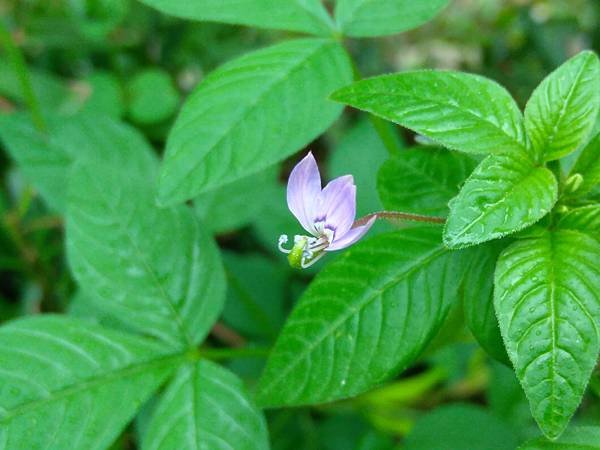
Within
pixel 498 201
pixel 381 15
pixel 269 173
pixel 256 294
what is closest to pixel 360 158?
pixel 269 173

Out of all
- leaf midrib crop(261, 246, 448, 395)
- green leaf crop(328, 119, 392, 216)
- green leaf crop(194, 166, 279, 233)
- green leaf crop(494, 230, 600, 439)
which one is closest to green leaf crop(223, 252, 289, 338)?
green leaf crop(194, 166, 279, 233)

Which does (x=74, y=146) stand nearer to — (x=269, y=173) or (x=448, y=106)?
(x=269, y=173)

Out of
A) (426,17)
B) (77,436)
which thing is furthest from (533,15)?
(77,436)

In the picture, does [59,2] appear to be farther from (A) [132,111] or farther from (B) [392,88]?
(B) [392,88]

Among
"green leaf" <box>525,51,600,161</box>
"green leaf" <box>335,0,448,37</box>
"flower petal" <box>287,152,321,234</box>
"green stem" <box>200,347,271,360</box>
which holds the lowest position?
"green stem" <box>200,347,271,360</box>

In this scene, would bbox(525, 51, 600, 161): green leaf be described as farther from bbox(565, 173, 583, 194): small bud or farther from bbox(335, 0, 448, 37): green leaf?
bbox(335, 0, 448, 37): green leaf

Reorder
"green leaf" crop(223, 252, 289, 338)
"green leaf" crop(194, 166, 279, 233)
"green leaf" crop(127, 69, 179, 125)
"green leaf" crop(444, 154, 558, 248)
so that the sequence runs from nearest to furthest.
Answer: "green leaf" crop(444, 154, 558, 248) → "green leaf" crop(194, 166, 279, 233) → "green leaf" crop(223, 252, 289, 338) → "green leaf" crop(127, 69, 179, 125)
